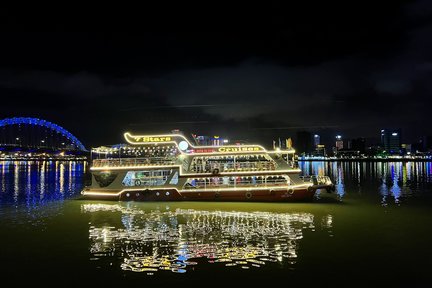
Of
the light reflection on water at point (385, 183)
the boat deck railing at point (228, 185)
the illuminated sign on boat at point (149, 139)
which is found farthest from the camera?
the light reflection on water at point (385, 183)

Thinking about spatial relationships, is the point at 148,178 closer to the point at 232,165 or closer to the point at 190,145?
the point at 190,145

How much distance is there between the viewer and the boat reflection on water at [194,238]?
13383mm

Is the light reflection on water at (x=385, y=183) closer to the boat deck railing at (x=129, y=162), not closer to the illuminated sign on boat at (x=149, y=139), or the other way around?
the boat deck railing at (x=129, y=162)

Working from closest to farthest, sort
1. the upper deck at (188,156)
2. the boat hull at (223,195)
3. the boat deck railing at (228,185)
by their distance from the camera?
the boat hull at (223,195), the boat deck railing at (228,185), the upper deck at (188,156)

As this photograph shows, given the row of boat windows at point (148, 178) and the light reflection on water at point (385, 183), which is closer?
the row of boat windows at point (148, 178)

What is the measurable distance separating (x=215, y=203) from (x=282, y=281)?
16.3m

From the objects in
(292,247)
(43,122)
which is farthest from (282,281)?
(43,122)

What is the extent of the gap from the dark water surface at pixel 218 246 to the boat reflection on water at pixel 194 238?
4 cm

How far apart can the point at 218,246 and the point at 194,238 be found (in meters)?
1.78

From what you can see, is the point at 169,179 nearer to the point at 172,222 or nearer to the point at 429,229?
the point at 172,222

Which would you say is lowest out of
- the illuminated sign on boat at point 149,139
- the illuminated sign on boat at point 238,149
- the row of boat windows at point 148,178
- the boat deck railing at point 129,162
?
the row of boat windows at point 148,178

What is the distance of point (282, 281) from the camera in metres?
11.6

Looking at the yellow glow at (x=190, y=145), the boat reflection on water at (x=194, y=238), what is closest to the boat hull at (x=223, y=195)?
the yellow glow at (x=190, y=145)

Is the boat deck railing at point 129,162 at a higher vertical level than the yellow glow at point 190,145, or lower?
lower
